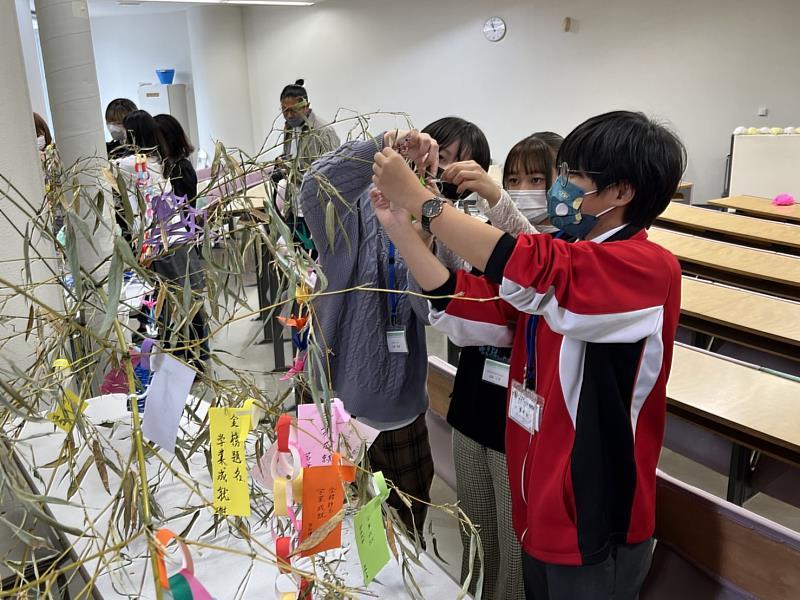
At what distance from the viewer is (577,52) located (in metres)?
7.44

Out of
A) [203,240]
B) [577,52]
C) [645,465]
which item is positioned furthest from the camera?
[577,52]

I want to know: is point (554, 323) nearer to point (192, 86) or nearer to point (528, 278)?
point (528, 278)

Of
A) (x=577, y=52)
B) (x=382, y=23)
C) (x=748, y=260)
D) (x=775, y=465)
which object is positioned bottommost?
(x=775, y=465)

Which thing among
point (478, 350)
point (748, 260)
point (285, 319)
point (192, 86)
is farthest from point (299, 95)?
point (192, 86)

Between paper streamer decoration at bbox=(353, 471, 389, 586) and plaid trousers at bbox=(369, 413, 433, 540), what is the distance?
804mm

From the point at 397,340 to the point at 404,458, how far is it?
1.03 feet

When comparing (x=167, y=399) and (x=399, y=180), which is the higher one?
(x=399, y=180)

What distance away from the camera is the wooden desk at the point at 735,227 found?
3.69 meters

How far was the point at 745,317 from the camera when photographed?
8.59 feet

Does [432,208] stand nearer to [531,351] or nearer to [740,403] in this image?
[531,351]

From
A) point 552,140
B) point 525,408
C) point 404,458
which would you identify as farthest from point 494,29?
point 525,408

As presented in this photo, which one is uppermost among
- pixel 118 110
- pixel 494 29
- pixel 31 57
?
pixel 494 29

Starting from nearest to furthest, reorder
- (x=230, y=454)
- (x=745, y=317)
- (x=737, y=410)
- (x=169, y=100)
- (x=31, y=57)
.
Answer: (x=230, y=454) → (x=737, y=410) → (x=745, y=317) → (x=31, y=57) → (x=169, y=100)

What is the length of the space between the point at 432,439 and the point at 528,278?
1097mm
